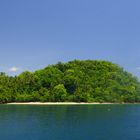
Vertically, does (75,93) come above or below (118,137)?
above

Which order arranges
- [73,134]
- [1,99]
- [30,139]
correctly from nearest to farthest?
[30,139]
[73,134]
[1,99]

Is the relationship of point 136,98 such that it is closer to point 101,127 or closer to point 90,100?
point 90,100

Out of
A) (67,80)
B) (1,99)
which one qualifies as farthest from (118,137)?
(67,80)

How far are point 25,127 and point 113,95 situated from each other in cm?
12698

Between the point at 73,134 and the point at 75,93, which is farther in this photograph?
the point at 75,93

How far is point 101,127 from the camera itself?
2734 inches

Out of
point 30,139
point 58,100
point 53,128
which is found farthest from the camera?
point 58,100

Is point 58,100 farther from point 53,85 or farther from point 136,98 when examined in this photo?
point 136,98

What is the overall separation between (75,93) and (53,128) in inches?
4787

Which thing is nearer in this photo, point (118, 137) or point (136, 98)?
point (118, 137)

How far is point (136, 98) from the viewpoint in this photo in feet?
648

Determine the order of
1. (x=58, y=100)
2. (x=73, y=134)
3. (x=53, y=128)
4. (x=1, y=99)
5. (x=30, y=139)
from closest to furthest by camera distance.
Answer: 1. (x=30, y=139)
2. (x=73, y=134)
3. (x=53, y=128)
4. (x=1, y=99)
5. (x=58, y=100)

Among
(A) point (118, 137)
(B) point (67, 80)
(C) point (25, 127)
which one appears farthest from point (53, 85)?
(A) point (118, 137)

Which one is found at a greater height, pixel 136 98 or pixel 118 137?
pixel 136 98
